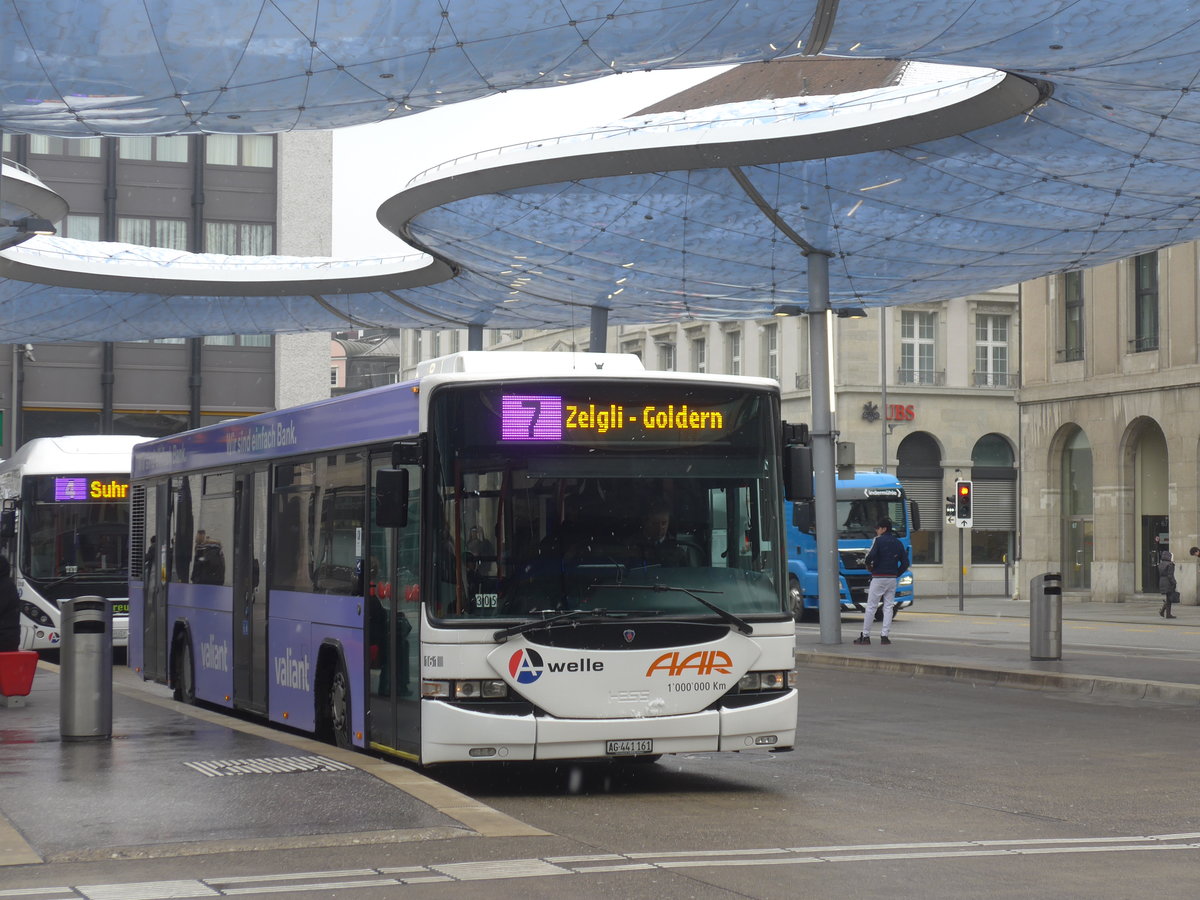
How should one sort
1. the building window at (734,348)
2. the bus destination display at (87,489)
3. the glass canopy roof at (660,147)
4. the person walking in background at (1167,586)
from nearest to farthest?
the glass canopy roof at (660,147) → the bus destination display at (87,489) → the person walking in background at (1167,586) → the building window at (734,348)

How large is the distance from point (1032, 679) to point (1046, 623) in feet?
5.95

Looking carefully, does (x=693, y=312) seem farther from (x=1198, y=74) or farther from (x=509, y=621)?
(x=509, y=621)

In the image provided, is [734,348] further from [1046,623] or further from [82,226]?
[1046,623]

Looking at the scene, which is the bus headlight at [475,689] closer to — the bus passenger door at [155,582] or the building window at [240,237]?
the bus passenger door at [155,582]

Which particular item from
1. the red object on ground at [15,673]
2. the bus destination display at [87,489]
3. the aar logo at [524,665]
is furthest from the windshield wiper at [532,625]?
the bus destination display at [87,489]

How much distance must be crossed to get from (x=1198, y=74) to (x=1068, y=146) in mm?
3264

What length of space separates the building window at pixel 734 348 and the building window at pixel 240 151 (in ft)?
63.9

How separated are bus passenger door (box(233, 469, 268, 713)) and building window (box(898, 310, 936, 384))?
160 ft

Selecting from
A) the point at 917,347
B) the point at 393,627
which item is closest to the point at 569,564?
the point at 393,627

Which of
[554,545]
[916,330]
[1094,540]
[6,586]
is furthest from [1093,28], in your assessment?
[916,330]

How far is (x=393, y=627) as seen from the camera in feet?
36.9

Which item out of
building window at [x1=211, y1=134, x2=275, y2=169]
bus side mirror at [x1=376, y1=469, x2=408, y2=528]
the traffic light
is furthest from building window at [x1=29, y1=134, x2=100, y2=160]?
bus side mirror at [x1=376, y1=469, x2=408, y2=528]

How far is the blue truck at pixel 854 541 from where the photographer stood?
36.1 meters

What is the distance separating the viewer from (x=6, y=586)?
1608 cm
